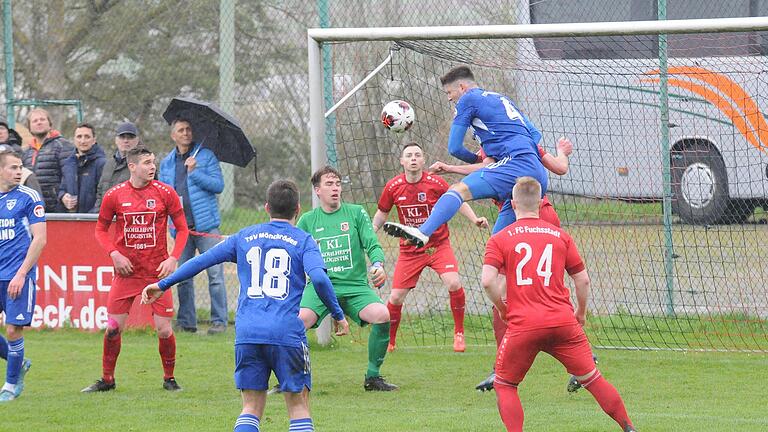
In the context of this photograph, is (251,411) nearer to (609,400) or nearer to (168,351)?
(609,400)

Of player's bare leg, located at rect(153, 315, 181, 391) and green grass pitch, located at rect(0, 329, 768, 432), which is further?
player's bare leg, located at rect(153, 315, 181, 391)

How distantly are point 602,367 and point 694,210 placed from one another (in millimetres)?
2624

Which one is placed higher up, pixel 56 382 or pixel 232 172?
pixel 232 172

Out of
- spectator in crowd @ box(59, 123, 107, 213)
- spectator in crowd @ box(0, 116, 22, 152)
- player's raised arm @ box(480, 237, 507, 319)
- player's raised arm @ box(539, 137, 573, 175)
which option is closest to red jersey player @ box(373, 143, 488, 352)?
player's raised arm @ box(539, 137, 573, 175)

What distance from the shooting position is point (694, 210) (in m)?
11.6

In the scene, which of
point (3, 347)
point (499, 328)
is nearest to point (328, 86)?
point (499, 328)

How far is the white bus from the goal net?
2cm

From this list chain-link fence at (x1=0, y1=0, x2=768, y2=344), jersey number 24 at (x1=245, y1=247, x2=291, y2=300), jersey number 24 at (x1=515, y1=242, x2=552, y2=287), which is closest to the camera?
jersey number 24 at (x1=245, y1=247, x2=291, y2=300)

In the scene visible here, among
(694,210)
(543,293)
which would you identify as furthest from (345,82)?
(543,293)

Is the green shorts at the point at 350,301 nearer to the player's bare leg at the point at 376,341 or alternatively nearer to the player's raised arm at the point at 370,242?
the player's bare leg at the point at 376,341

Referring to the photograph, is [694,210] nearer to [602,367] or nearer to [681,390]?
[602,367]

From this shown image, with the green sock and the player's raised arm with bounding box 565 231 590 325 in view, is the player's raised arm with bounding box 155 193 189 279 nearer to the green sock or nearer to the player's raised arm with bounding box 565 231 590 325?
the green sock

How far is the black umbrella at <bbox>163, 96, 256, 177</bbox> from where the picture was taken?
11.2 metres

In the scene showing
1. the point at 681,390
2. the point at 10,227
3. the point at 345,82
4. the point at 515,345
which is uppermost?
the point at 345,82
